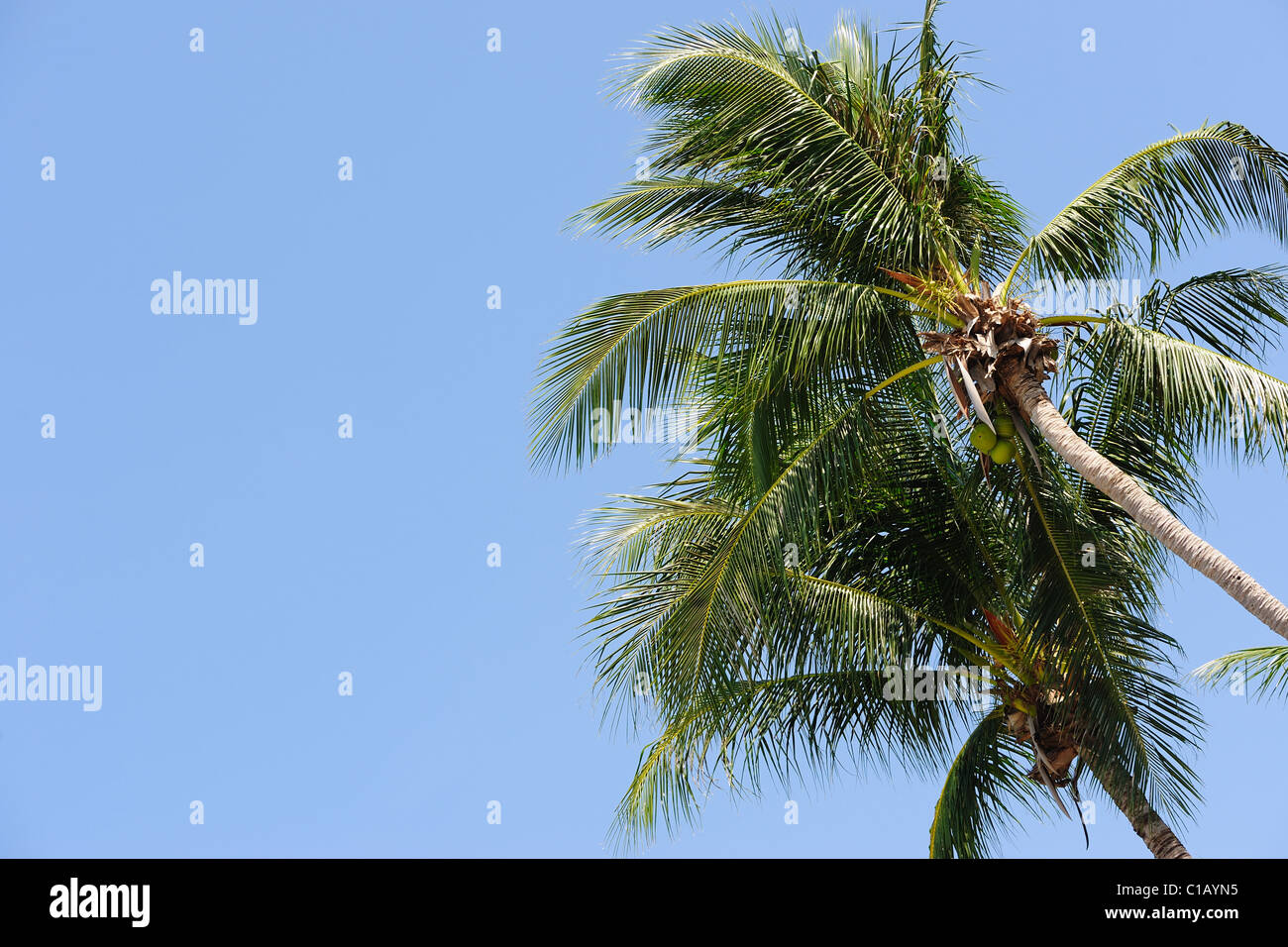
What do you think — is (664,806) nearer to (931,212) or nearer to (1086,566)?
(1086,566)

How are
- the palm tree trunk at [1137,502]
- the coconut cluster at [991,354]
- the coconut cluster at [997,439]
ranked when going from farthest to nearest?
the coconut cluster at [997,439]
the coconut cluster at [991,354]
the palm tree trunk at [1137,502]

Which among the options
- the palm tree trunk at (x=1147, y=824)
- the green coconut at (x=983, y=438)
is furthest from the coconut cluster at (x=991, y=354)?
the palm tree trunk at (x=1147, y=824)

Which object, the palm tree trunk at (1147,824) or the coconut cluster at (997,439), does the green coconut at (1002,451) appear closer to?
the coconut cluster at (997,439)

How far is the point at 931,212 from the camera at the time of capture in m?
10.1

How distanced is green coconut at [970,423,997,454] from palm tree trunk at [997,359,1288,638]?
295 millimetres

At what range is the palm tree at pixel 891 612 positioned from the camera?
9.27 meters

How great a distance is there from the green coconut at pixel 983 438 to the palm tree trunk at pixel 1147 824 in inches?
103

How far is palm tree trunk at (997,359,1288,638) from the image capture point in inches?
314

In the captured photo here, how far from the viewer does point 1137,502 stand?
874 centimetres

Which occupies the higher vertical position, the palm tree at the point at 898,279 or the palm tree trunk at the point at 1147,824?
the palm tree at the point at 898,279

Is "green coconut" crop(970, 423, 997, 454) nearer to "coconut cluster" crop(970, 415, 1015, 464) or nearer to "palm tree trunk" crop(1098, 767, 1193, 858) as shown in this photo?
"coconut cluster" crop(970, 415, 1015, 464)
